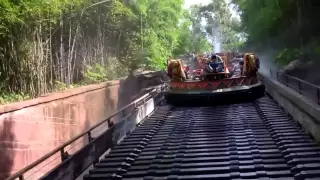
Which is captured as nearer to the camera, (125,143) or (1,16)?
(125,143)

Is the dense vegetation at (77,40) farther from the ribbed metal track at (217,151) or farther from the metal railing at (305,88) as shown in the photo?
the metal railing at (305,88)

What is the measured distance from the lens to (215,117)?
830 cm

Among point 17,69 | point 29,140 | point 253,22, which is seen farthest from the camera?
point 253,22

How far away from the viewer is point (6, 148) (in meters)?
7.25

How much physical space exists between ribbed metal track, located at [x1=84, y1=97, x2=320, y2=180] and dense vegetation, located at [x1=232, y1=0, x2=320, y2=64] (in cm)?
771

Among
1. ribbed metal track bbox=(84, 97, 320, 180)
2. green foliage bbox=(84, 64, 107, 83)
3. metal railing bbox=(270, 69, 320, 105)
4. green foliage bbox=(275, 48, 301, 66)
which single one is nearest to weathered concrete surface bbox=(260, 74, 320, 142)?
ribbed metal track bbox=(84, 97, 320, 180)

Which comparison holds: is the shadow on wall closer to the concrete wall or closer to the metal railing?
the concrete wall

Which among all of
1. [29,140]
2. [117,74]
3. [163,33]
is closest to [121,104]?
[117,74]

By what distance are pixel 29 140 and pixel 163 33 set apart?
14678 mm

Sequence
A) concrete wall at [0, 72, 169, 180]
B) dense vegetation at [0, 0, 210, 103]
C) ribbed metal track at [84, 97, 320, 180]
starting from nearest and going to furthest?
ribbed metal track at [84, 97, 320, 180] → concrete wall at [0, 72, 169, 180] → dense vegetation at [0, 0, 210, 103]

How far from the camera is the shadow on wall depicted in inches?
278

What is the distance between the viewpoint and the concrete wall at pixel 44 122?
729cm

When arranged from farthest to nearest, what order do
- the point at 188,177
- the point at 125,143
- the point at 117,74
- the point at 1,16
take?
the point at 117,74 → the point at 1,16 → the point at 125,143 → the point at 188,177

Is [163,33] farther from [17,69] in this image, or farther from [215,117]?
[215,117]
